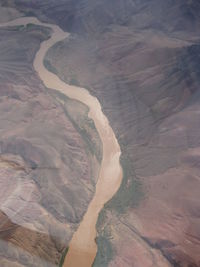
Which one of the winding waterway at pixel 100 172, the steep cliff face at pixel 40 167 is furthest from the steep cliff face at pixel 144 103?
the steep cliff face at pixel 40 167

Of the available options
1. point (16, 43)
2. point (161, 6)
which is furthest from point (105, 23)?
point (16, 43)

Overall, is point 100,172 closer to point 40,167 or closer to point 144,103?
point 40,167

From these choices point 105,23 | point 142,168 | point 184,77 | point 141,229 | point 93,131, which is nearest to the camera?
point 141,229

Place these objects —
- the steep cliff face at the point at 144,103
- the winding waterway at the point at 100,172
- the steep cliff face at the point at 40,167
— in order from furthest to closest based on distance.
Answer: the steep cliff face at the point at 144,103, the winding waterway at the point at 100,172, the steep cliff face at the point at 40,167

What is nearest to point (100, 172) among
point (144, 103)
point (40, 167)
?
point (40, 167)

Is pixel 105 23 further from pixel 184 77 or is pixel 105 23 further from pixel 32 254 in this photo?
pixel 32 254

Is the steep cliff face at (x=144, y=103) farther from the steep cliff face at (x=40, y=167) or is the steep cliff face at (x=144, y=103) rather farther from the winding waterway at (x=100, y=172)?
the steep cliff face at (x=40, y=167)

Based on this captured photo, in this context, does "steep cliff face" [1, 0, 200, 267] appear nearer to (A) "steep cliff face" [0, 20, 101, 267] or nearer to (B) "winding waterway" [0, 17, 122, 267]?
(B) "winding waterway" [0, 17, 122, 267]
